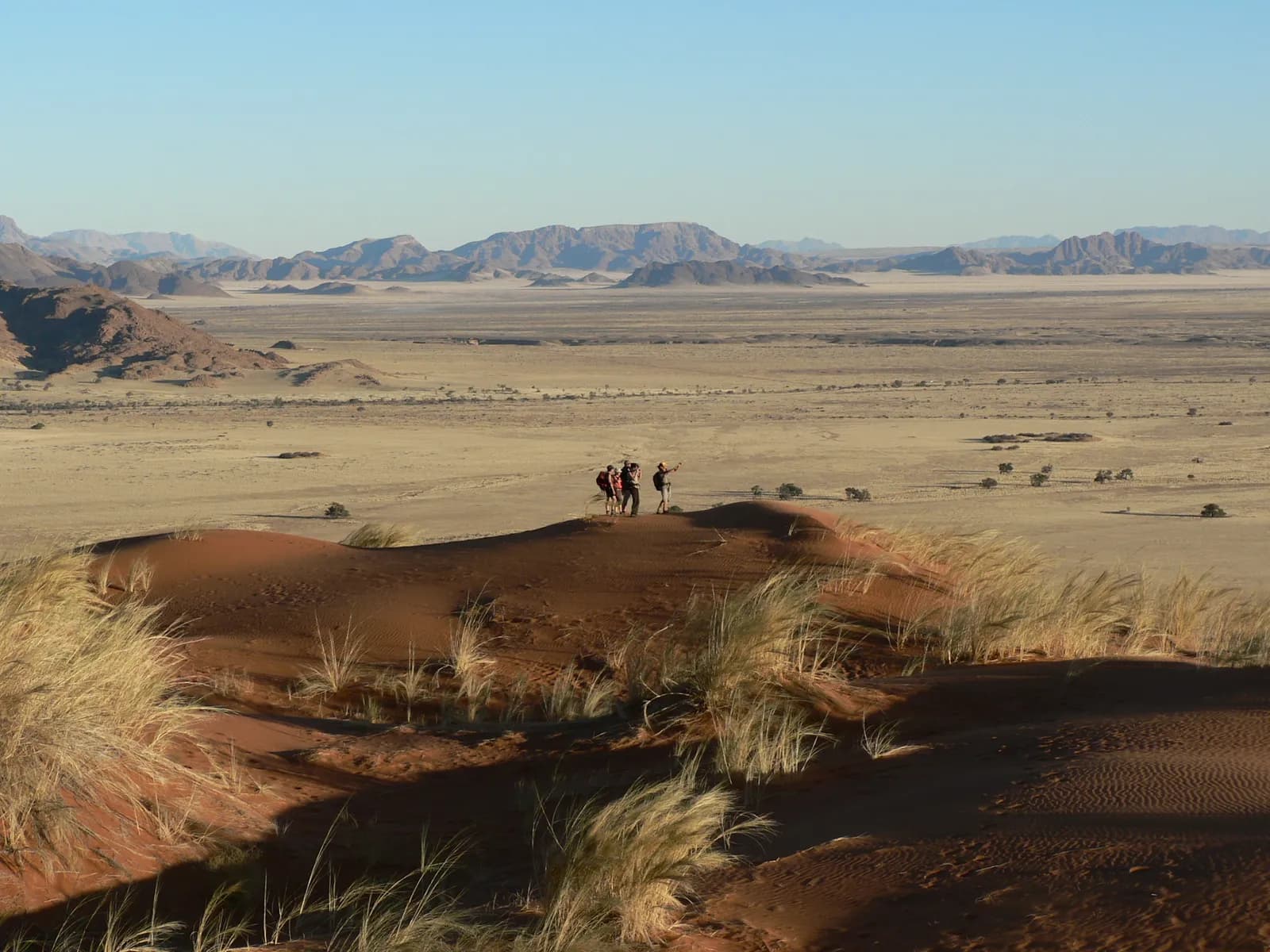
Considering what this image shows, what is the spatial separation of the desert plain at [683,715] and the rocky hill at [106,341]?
102 feet

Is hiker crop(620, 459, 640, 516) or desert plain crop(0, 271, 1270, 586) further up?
hiker crop(620, 459, 640, 516)

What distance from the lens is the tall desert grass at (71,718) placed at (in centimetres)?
548

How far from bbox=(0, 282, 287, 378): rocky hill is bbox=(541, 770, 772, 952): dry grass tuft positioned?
56.9m

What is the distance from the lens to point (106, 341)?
64.6 meters

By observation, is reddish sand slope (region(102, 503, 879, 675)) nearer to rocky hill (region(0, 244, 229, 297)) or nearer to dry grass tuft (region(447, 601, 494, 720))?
dry grass tuft (region(447, 601, 494, 720))

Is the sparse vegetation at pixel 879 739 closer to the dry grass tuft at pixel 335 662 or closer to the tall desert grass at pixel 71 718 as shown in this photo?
the tall desert grass at pixel 71 718

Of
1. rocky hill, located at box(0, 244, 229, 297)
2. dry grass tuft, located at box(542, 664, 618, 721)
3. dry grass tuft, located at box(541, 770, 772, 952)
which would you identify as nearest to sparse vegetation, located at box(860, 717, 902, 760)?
dry grass tuft, located at box(541, 770, 772, 952)

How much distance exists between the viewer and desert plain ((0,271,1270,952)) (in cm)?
516

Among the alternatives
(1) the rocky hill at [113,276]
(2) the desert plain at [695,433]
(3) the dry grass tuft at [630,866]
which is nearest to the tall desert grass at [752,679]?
(3) the dry grass tuft at [630,866]

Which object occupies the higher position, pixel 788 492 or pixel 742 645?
pixel 742 645

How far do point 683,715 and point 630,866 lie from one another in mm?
3107

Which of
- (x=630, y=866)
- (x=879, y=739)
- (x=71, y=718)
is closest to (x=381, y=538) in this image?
(x=879, y=739)

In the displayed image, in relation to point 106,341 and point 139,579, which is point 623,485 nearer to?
point 139,579

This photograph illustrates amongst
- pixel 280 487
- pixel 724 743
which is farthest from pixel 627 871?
pixel 280 487
